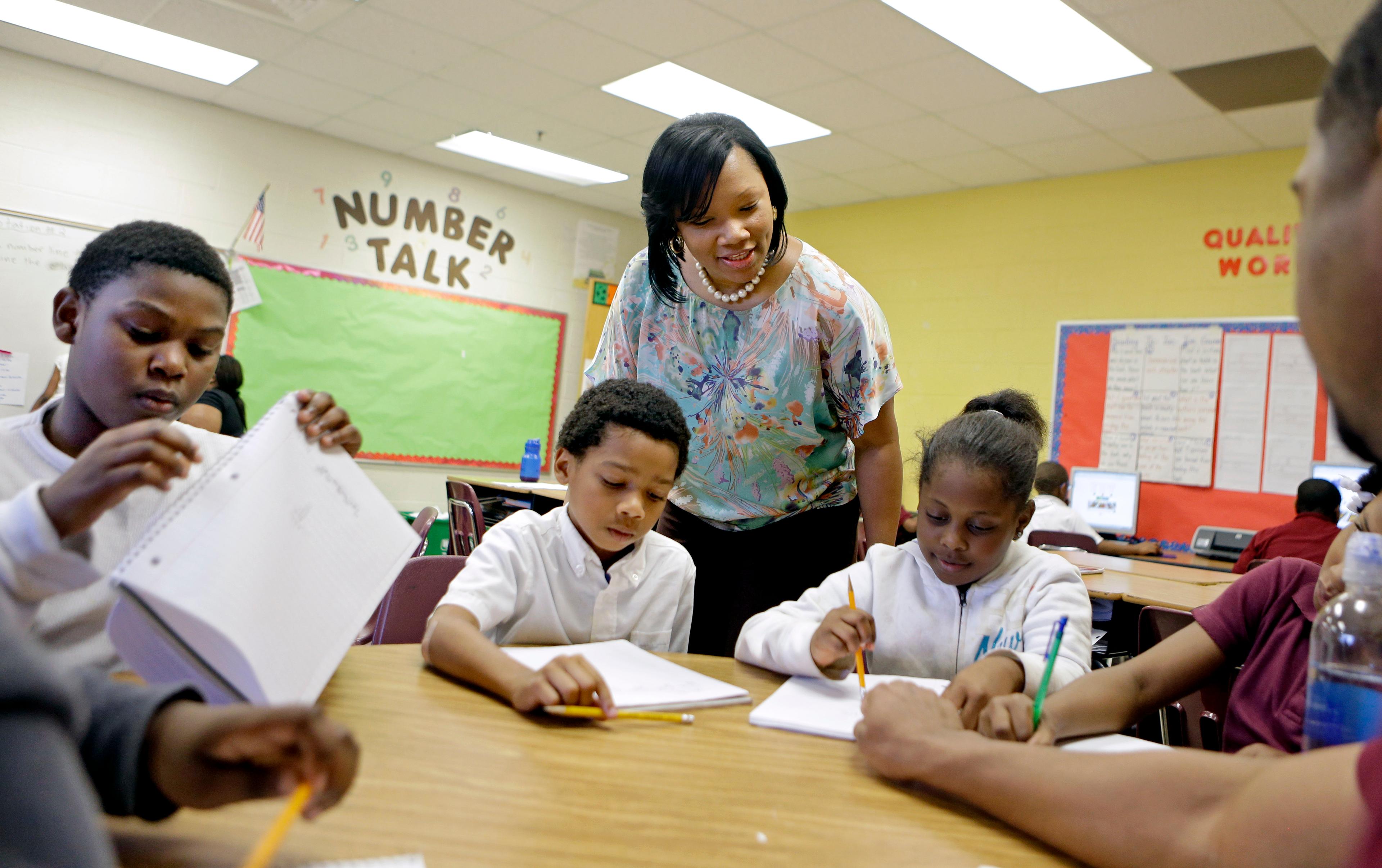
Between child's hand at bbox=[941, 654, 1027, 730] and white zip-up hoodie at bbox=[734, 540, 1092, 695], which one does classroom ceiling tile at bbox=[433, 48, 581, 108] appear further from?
child's hand at bbox=[941, 654, 1027, 730]

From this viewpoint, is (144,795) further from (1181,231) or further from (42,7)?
(1181,231)

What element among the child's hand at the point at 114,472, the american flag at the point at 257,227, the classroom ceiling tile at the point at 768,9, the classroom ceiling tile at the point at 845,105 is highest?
the classroom ceiling tile at the point at 845,105

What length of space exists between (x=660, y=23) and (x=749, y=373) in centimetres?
266

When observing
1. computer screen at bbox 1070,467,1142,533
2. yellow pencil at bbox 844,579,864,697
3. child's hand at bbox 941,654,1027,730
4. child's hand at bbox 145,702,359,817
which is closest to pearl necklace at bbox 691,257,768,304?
yellow pencil at bbox 844,579,864,697

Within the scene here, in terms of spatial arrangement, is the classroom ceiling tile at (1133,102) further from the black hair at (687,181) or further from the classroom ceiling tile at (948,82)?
the black hair at (687,181)

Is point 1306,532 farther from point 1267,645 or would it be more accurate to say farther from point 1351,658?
point 1351,658

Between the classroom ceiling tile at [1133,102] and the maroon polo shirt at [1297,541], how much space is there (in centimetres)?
188

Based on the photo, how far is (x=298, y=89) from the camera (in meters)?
4.79

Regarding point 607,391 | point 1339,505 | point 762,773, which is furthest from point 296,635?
point 1339,505

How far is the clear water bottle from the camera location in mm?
889

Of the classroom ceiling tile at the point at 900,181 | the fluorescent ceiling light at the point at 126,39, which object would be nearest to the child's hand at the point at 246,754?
the fluorescent ceiling light at the point at 126,39

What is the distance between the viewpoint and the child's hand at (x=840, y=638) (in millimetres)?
1092

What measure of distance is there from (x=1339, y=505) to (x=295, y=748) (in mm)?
4345

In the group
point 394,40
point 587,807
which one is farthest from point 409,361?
point 587,807
